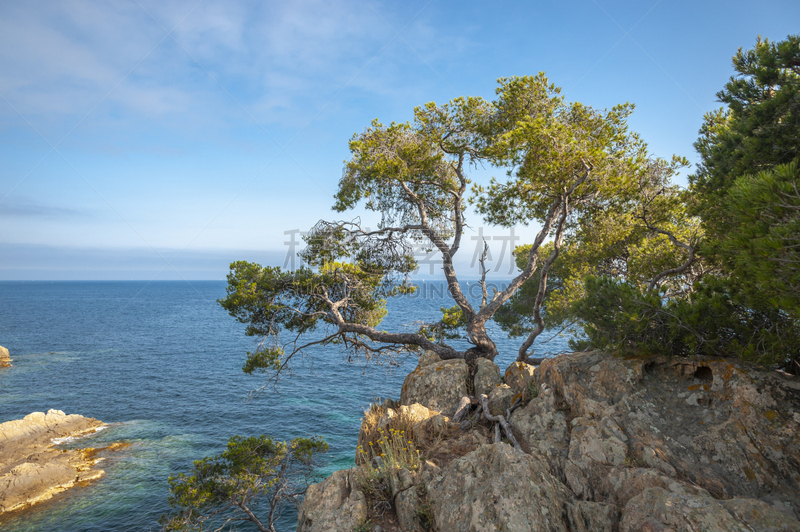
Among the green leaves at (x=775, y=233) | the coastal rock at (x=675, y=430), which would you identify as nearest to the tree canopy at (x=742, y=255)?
the green leaves at (x=775, y=233)

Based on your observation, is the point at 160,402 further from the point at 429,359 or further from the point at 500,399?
the point at 500,399

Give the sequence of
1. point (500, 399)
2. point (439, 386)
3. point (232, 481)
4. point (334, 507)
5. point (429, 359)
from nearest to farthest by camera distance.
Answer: point (334, 507)
point (500, 399)
point (439, 386)
point (232, 481)
point (429, 359)

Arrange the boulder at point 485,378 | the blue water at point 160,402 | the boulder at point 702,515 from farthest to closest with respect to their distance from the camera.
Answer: the blue water at point 160,402 < the boulder at point 485,378 < the boulder at point 702,515

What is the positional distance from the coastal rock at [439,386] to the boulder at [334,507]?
3933 mm

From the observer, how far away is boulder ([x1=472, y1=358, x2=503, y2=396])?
9731mm

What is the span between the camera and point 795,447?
5.07 metres

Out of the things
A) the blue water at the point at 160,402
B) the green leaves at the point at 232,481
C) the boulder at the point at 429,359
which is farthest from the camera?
the blue water at the point at 160,402

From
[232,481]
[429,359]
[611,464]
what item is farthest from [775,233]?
[232,481]

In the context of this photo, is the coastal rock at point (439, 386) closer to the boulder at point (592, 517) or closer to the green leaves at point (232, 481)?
the green leaves at point (232, 481)

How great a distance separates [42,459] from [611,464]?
2781 centimetres

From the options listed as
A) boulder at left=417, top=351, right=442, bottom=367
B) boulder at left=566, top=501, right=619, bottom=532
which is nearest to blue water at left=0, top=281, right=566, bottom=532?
boulder at left=417, top=351, right=442, bottom=367

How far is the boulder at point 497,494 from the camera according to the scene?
4.48 meters

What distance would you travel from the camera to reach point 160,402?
30.0 m

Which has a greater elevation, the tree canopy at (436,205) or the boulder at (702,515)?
the tree canopy at (436,205)
